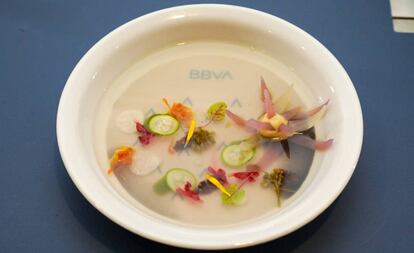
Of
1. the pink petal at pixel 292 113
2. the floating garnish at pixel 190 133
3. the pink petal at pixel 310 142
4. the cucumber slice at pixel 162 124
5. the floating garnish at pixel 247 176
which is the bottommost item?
the floating garnish at pixel 247 176

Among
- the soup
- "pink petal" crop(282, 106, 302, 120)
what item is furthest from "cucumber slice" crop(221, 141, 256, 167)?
"pink petal" crop(282, 106, 302, 120)

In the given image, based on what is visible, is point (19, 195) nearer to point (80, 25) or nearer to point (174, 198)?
point (174, 198)

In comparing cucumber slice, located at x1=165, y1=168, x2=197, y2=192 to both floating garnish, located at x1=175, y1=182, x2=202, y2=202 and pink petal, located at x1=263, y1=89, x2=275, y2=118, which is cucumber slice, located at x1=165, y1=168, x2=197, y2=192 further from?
pink petal, located at x1=263, y1=89, x2=275, y2=118

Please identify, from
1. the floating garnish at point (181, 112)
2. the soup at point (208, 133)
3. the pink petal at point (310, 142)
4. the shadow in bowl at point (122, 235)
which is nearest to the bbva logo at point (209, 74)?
the soup at point (208, 133)

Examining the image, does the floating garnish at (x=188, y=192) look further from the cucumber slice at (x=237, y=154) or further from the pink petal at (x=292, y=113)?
the pink petal at (x=292, y=113)

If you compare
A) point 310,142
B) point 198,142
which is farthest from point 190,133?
point 310,142

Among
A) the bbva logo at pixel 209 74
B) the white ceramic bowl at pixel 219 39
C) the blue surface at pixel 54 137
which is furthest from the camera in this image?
the bbva logo at pixel 209 74

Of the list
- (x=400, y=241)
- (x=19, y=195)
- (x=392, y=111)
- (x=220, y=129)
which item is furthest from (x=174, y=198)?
(x=392, y=111)
